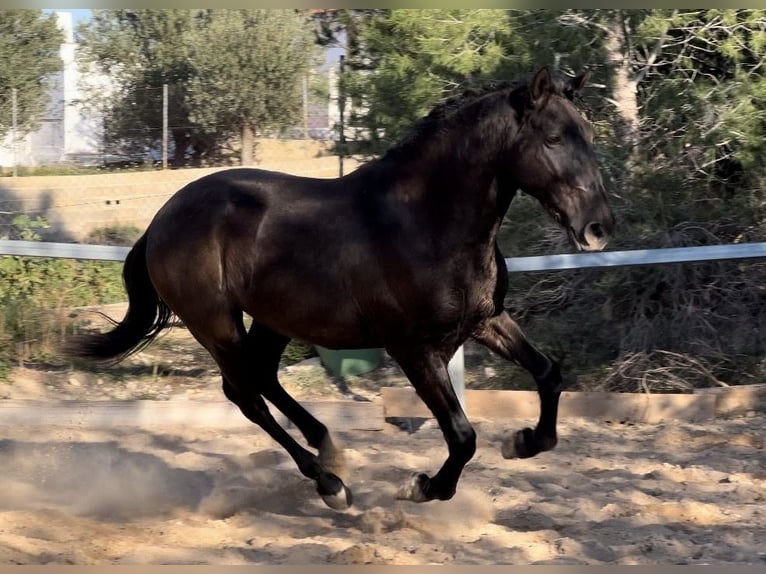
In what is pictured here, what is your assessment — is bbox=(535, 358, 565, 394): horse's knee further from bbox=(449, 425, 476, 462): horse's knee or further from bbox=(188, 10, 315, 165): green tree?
bbox=(188, 10, 315, 165): green tree

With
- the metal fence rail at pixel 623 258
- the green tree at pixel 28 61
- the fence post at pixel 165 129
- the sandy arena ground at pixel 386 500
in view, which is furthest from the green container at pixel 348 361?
the green tree at pixel 28 61

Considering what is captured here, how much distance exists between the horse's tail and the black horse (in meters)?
0.38

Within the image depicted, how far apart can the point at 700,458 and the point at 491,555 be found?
2.01 meters

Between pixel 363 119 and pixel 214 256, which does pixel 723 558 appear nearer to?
pixel 214 256

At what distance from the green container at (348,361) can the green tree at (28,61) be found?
307 inches

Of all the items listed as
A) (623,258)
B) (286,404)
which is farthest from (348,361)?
(286,404)

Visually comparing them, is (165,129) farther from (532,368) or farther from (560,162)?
(560,162)

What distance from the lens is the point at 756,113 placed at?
7711 mm

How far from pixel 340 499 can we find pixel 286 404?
0.71 meters

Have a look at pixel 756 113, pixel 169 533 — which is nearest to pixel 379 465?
pixel 169 533

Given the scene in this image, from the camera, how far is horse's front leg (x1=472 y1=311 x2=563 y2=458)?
177 inches

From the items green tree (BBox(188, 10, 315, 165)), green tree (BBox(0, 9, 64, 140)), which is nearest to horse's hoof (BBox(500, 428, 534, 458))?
green tree (BBox(0, 9, 64, 140))

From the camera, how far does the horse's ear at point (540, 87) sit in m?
3.99

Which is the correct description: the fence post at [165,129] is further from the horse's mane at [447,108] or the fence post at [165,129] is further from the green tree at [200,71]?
the horse's mane at [447,108]
